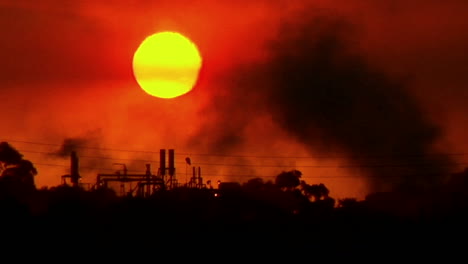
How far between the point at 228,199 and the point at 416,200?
15.5 metres

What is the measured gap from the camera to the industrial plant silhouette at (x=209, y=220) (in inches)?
2292

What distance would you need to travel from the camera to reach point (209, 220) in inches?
2623

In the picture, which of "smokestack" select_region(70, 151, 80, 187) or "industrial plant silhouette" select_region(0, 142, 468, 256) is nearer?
"industrial plant silhouette" select_region(0, 142, 468, 256)

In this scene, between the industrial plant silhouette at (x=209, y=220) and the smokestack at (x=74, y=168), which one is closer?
the industrial plant silhouette at (x=209, y=220)

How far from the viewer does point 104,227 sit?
62.8 metres

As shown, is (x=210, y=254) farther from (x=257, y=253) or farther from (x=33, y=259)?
(x=33, y=259)

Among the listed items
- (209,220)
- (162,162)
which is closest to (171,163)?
(162,162)

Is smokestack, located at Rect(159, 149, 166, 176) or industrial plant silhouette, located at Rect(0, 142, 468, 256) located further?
smokestack, located at Rect(159, 149, 166, 176)

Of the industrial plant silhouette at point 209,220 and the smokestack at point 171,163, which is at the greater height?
the smokestack at point 171,163

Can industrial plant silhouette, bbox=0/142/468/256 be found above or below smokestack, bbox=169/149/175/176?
below

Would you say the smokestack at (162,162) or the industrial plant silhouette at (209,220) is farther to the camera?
the smokestack at (162,162)

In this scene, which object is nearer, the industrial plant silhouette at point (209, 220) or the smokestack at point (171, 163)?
the industrial plant silhouette at point (209, 220)

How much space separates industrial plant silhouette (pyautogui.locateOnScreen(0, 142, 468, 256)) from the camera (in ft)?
191

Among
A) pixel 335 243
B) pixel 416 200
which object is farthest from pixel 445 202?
pixel 335 243
